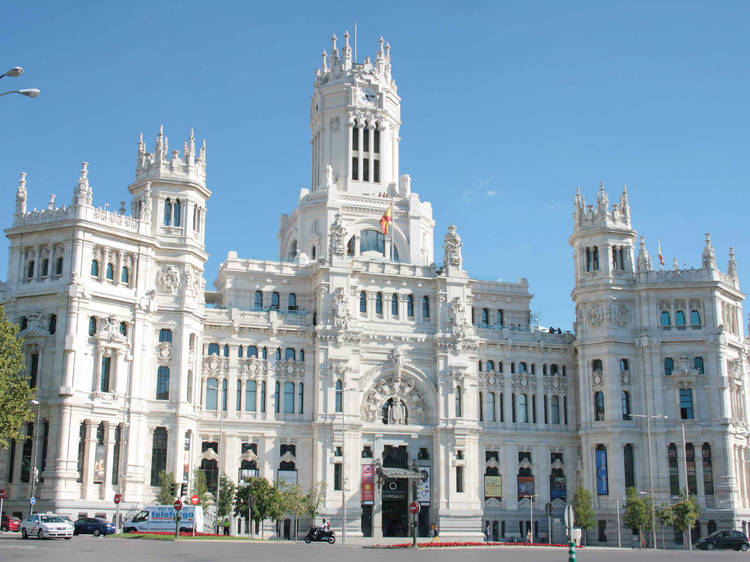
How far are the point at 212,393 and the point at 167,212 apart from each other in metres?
16.6

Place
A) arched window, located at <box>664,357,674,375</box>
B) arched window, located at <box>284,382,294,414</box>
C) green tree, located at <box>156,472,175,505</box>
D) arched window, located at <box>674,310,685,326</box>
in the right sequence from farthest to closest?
arched window, located at <box>674,310,685,326</box>, arched window, located at <box>664,357,674,375</box>, arched window, located at <box>284,382,294,414</box>, green tree, located at <box>156,472,175,505</box>

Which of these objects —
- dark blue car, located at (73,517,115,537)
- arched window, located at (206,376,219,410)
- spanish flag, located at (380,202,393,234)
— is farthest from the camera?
spanish flag, located at (380,202,393,234)

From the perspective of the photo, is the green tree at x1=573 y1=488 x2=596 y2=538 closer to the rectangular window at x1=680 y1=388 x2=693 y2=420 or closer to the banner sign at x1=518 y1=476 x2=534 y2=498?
the banner sign at x1=518 y1=476 x2=534 y2=498

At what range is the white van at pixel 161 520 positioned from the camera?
6700 cm

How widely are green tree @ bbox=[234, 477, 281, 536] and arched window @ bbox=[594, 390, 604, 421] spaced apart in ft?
113

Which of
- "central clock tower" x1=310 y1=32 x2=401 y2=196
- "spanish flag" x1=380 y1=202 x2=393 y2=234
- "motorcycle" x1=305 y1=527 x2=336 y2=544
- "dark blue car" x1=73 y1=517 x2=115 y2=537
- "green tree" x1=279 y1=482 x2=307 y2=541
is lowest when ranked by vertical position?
"motorcycle" x1=305 y1=527 x2=336 y2=544

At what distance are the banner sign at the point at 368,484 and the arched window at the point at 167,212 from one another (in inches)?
1110

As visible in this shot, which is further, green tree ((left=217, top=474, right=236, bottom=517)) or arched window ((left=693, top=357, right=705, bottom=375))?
arched window ((left=693, top=357, right=705, bottom=375))

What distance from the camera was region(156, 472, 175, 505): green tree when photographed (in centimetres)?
7512

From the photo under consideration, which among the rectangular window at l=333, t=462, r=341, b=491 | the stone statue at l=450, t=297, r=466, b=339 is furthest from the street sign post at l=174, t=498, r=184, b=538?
the stone statue at l=450, t=297, r=466, b=339

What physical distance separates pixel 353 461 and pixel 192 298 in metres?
20.6

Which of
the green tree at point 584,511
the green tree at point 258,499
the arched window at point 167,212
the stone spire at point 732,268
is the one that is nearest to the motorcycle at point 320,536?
the green tree at point 258,499

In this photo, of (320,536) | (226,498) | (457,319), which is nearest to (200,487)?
(226,498)

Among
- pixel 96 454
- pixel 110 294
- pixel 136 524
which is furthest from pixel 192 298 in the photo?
pixel 136 524
